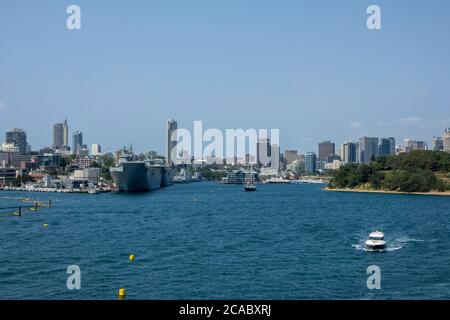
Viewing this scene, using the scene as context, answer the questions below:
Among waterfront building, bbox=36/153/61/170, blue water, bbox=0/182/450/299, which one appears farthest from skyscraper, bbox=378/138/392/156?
blue water, bbox=0/182/450/299

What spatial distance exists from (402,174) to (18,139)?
267 feet

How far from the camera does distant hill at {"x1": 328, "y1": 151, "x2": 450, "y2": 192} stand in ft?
173

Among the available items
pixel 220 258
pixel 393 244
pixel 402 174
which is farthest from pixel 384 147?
pixel 220 258

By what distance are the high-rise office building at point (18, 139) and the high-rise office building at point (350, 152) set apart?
63.9 m

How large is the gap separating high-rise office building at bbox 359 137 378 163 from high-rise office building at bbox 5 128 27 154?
65179 millimetres

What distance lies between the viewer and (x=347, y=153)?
356ft

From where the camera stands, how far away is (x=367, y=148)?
98312 mm

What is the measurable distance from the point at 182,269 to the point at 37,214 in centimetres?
1662

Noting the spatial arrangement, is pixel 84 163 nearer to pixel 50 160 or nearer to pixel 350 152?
pixel 50 160

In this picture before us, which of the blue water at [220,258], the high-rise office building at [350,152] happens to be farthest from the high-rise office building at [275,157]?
the blue water at [220,258]

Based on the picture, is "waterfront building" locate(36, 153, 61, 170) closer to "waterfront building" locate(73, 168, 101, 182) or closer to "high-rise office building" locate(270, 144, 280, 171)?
"waterfront building" locate(73, 168, 101, 182)

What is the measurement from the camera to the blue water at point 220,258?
10.5m

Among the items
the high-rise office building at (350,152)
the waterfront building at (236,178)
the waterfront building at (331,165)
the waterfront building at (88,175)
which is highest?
the high-rise office building at (350,152)

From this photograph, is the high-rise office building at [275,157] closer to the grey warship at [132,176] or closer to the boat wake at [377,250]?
the grey warship at [132,176]
